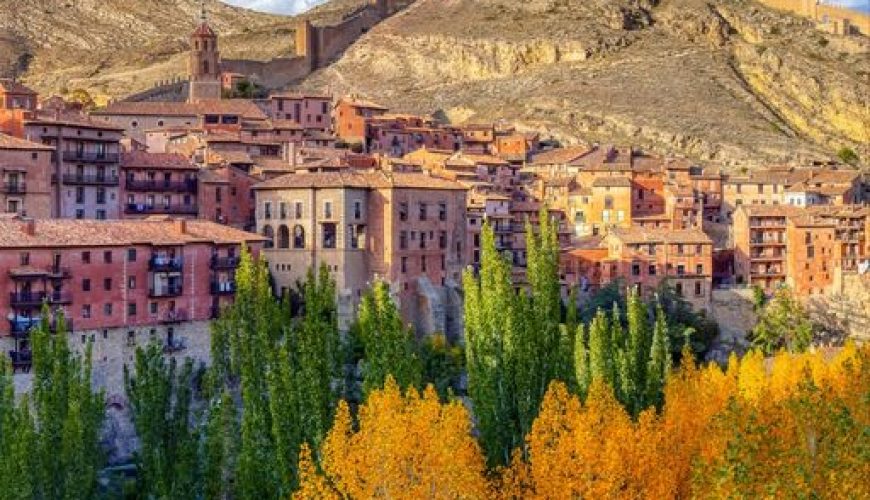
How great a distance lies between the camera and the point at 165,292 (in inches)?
2051

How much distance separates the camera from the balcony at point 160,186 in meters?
62.3

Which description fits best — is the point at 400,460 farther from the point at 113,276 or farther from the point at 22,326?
the point at 113,276

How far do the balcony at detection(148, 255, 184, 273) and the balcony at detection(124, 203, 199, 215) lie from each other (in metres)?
9.77

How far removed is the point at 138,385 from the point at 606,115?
61.8 m

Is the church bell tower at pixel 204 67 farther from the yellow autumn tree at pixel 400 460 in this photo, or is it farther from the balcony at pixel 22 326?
the yellow autumn tree at pixel 400 460

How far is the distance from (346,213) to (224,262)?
619cm

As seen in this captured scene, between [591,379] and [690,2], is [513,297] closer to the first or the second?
[591,379]

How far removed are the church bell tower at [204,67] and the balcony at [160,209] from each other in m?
34.0

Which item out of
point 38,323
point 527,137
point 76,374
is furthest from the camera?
point 527,137

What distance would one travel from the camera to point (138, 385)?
43.5 m

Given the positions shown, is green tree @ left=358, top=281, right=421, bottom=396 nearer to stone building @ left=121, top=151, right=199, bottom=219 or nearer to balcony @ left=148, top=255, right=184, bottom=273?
balcony @ left=148, top=255, right=184, bottom=273

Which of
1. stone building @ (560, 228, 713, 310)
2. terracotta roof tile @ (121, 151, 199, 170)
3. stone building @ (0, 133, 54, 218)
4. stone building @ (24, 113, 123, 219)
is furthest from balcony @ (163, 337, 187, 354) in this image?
stone building @ (560, 228, 713, 310)

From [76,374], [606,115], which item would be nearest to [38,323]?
[76,374]

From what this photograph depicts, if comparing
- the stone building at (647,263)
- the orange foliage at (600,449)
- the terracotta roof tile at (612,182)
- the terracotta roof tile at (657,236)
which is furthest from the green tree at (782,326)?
the orange foliage at (600,449)
